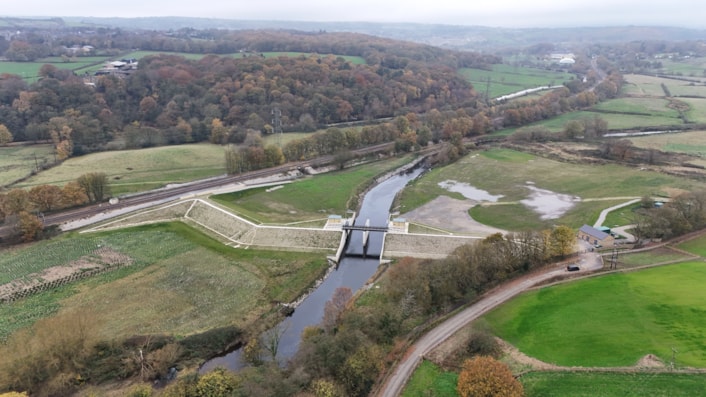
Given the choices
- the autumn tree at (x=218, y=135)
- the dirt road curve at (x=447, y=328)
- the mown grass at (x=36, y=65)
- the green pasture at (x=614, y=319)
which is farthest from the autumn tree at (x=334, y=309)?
the mown grass at (x=36, y=65)

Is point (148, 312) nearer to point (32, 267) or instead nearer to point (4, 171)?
point (32, 267)

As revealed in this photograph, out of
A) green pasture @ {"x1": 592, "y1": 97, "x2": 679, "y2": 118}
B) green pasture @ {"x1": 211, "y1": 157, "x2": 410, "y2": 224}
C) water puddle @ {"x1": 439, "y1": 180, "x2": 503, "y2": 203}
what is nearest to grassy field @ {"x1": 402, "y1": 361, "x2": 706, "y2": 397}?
green pasture @ {"x1": 211, "y1": 157, "x2": 410, "y2": 224}

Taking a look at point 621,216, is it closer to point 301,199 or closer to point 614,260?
point 614,260

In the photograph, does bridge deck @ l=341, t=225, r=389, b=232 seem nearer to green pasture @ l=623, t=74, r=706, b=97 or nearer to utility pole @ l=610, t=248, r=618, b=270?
utility pole @ l=610, t=248, r=618, b=270

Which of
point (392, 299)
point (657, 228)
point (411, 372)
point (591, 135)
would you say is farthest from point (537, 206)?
point (591, 135)

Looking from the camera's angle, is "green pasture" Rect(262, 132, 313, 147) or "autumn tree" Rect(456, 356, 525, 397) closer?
"autumn tree" Rect(456, 356, 525, 397)

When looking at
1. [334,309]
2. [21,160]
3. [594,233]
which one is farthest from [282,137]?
[334,309]

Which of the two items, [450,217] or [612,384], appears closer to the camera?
[612,384]
